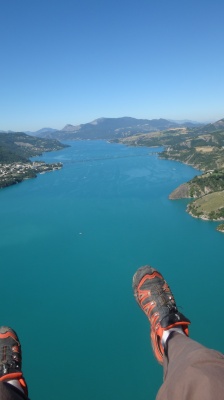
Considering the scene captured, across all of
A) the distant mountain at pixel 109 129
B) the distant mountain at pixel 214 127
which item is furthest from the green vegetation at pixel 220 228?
the distant mountain at pixel 109 129

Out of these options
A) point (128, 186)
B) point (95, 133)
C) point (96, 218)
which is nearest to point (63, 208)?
point (96, 218)

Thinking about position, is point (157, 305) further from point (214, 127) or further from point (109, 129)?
point (109, 129)

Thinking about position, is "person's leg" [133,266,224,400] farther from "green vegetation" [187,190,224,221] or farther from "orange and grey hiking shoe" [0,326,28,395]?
"green vegetation" [187,190,224,221]

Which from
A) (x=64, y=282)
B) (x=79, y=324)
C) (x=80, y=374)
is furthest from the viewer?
(x=64, y=282)

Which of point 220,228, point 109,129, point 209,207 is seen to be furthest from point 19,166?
point 109,129

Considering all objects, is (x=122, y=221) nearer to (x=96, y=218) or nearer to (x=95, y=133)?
(x=96, y=218)

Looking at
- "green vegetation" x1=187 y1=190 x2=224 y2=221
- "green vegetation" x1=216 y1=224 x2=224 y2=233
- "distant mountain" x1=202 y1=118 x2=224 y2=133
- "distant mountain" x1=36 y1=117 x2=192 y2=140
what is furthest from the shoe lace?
"distant mountain" x1=36 y1=117 x2=192 y2=140
